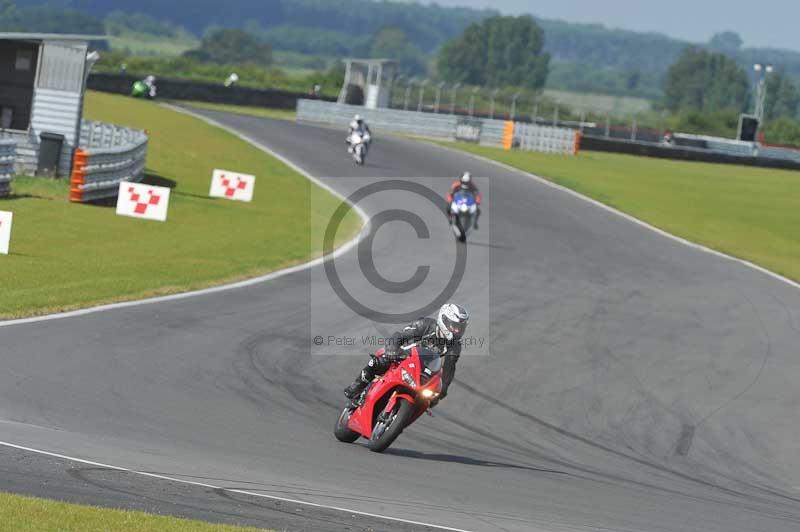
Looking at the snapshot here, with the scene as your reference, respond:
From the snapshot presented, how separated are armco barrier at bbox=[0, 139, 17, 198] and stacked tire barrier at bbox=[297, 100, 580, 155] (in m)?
35.6

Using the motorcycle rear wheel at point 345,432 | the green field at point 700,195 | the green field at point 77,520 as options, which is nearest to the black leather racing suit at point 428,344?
the motorcycle rear wheel at point 345,432

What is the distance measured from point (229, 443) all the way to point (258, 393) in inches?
92.2

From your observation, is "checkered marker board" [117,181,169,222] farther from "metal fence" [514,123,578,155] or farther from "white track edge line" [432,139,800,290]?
"metal fence" [514,123,578,155]

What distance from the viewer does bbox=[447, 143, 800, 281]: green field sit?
36562mm

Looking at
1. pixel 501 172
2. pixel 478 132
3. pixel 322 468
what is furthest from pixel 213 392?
pixel 478 132

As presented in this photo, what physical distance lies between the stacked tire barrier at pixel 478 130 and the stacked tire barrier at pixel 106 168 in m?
27.0

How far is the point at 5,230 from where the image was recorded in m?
19.3

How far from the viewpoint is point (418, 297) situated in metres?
21.4

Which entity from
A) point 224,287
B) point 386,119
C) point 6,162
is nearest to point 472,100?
point 386,119

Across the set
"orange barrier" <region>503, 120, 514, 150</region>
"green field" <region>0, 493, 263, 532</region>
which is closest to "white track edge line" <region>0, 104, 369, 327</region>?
"green field" <region>0, 493, 263, 532</region>

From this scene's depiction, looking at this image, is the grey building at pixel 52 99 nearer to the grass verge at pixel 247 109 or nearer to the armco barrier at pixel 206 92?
the grass verge at pixel 247 109

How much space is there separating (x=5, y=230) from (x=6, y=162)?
7.82m

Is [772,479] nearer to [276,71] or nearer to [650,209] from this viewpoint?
[650,209]

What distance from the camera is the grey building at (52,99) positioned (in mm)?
31859
